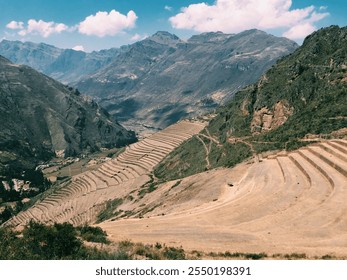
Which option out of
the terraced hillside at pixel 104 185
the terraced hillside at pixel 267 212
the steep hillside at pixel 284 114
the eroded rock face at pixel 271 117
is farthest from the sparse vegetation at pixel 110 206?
the eroded rock face at pixel 271 117

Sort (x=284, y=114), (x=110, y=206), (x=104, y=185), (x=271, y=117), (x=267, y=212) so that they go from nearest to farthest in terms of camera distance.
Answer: (x=267, y=212), (x=110, y=206), (x=284, y=114), (x=271, y=117), (x=104, y=185)

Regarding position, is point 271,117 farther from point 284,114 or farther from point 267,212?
point 267,212

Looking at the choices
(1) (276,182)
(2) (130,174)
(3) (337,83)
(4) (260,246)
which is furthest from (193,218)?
(2) (130,174)

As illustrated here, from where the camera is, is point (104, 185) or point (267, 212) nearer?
point (267, 212)

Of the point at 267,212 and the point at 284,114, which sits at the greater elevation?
the point at 284,114

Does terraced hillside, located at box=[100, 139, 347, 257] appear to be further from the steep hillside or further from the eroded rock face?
the eroded rock face

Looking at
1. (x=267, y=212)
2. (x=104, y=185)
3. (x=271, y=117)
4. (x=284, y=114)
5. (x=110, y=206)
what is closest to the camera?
(x=267, y=212)

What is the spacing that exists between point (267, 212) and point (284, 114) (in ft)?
214

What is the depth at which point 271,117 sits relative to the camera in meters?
102

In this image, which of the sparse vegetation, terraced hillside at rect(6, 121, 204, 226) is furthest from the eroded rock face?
the sparse vegetation

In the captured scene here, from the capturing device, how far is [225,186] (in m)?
59.8

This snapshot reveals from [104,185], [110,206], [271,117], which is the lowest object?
[110,206]

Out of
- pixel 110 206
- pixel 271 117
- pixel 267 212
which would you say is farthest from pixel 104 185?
pixel 267 212
